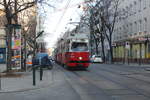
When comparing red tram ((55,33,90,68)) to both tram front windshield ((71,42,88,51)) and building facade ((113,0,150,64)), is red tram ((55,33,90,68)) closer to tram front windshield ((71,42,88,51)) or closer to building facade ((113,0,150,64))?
tram front windshield ((71,42,88,51))

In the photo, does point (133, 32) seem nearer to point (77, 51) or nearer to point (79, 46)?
point (79, 46)

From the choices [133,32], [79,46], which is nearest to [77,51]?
[79,46]

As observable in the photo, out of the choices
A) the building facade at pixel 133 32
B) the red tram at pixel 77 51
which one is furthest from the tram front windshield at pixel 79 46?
the building facade at pixel 133 32

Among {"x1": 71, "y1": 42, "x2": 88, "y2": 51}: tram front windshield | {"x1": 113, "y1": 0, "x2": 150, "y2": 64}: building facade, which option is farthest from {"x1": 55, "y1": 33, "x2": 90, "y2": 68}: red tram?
{"x1": 113, "y1": 0, "x2": 150, "y2": 64}: building facade

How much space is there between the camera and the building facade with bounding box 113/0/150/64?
146 feet

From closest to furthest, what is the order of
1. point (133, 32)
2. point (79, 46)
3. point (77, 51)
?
point (77, 51) → point (79, 46) → point (133, 32)

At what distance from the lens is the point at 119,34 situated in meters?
61.0

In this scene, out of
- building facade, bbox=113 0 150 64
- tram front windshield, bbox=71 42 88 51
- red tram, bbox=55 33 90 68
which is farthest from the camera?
building facade, bbox=113 0 150 64

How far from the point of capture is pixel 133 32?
51.3 metres

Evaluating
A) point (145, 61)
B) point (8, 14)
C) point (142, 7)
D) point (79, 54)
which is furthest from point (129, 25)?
point (8, 14)

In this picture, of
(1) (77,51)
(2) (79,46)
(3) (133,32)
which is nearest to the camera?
(1) (77,51)

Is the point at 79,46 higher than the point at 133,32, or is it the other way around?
the point at 133,32

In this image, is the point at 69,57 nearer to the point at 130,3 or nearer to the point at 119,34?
the point at 130,3

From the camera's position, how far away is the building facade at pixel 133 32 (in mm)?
44375
